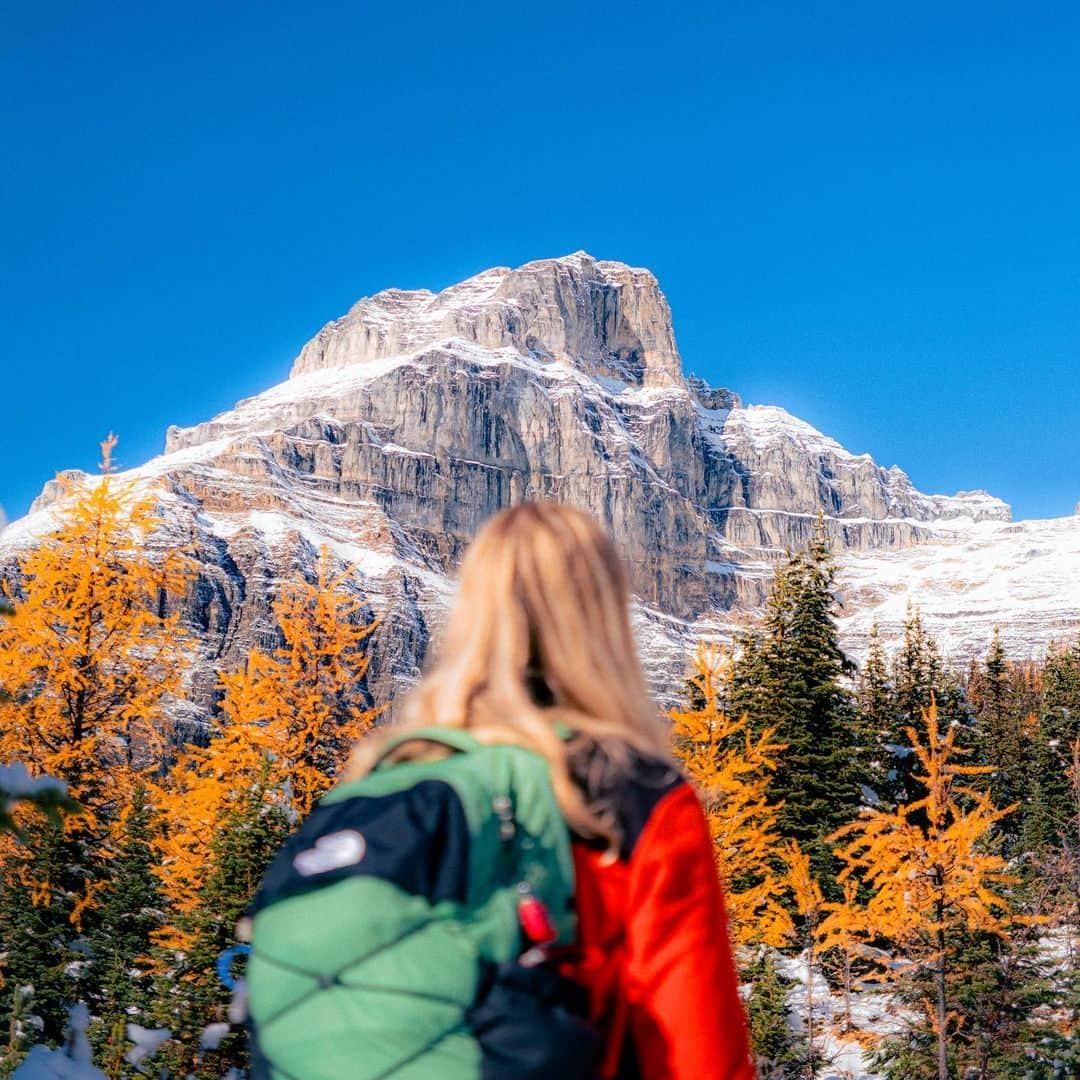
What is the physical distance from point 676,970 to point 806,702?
27255 mm

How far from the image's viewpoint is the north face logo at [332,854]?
1639 mm

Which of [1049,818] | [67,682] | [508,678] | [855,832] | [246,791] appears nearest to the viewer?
[508,678]

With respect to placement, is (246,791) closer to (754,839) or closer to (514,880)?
(754,839)

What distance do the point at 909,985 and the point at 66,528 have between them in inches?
511

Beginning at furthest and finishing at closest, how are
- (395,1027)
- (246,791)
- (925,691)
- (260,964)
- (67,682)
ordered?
(925,691) < (67,682) < (246,791) < (260,964) < (395,1027)

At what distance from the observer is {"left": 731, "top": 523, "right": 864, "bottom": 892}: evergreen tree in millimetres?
26484

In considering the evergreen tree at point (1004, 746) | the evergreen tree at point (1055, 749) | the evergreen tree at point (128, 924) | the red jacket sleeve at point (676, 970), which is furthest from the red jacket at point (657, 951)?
the evergreen tree at point (1004, 746)

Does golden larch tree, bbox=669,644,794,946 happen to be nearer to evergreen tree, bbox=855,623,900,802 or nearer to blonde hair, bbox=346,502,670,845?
evergreen tree, bbox=855,623,900,802

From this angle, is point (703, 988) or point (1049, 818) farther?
point (1049, 818)

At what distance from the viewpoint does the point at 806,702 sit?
27812mm

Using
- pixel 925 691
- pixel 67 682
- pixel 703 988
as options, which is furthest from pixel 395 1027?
Answer: pixel 925 691

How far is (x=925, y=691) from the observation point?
36375mm

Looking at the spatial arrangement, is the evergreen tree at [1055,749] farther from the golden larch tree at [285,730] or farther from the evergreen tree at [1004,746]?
the golden larch tree at [285,730]

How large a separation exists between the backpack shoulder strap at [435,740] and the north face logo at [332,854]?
0.76ft
